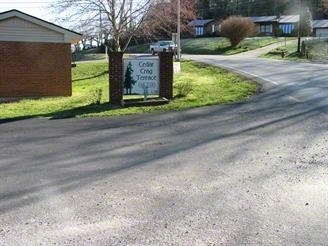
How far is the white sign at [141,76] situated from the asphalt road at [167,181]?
3753mm

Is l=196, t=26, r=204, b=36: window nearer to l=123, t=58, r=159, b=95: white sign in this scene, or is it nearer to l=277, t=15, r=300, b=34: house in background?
l=277, t=15, r=300, b=34: house in background

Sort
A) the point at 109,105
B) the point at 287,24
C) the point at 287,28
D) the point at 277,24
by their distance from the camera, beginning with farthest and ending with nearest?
the point at 277,24 → the point at 287,24 → the point at 287,28 → the point at 109,105

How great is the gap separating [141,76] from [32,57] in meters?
5.63

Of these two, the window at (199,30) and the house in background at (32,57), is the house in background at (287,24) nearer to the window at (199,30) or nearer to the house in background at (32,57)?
the window at (199,30)

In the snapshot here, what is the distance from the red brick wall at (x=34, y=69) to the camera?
19.4 meters

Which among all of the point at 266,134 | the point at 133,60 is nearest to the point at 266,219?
the point at 266,134

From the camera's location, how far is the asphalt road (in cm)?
496

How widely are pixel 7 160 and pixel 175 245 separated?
4.61 meters

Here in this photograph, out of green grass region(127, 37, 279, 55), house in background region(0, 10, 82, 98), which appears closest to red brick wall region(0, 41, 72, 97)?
house in background region(0, 10, 82, 98)

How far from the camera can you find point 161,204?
5844mm

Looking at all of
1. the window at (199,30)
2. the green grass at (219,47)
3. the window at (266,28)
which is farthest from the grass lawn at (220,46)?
the window at (199,30)

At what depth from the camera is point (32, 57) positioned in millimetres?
19656

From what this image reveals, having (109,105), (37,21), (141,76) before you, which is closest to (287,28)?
(37,21)

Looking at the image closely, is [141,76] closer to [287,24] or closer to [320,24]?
[320,24]
